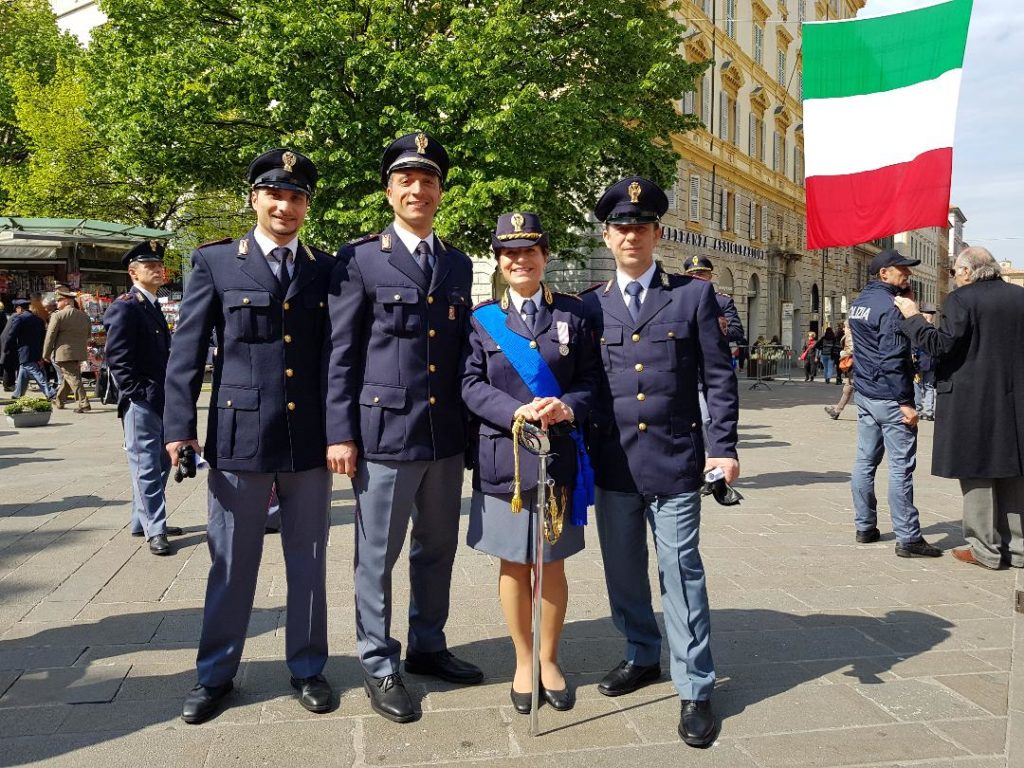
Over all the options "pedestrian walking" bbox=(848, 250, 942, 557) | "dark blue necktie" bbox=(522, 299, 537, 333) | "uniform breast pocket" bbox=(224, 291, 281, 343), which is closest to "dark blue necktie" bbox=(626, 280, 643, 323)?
"dark blue necktie" bbox=(522, 299, 537, 333)

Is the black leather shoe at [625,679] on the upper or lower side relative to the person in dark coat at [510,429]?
lower

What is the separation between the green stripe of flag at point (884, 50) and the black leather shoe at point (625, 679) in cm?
470

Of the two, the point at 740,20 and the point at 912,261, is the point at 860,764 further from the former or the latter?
the point at 740,20

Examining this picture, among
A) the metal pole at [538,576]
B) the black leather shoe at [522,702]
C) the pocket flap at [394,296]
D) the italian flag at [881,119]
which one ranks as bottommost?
the black leather shoe at [522,702]

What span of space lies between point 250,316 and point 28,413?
11401 millimetres

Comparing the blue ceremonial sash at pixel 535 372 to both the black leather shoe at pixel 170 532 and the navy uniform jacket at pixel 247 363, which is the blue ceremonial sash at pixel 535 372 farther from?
the black leather shoe at pixel 170 532

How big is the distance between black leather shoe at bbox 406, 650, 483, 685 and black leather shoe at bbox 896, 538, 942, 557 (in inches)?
139

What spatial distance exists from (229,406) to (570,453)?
1.38 metres

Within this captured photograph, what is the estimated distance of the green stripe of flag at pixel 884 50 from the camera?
6121 mm

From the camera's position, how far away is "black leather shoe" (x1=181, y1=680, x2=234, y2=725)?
3344 millimetres

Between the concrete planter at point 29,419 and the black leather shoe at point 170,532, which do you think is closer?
the black leather shoe at point 170,532

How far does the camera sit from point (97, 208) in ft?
92.1

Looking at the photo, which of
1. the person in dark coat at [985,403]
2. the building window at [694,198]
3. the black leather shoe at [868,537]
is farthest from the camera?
the building window at [694,198]

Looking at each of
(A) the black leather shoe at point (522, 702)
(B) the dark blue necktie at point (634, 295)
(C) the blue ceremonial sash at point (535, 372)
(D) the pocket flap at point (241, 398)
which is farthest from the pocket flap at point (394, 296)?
(A) the black leather shoe at point (522, 702)
